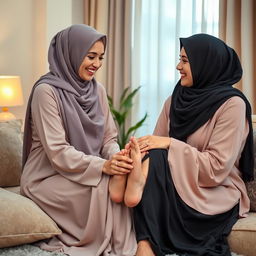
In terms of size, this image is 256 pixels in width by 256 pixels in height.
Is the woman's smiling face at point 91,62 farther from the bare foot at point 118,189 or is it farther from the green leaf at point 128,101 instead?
the green leaf at point 128,101

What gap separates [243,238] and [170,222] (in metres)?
0.31

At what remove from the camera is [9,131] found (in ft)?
8.86

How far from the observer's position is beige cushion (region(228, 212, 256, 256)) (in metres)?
2.09

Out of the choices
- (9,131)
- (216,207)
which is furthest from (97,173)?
(9,131)

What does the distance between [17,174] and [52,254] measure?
77 cm

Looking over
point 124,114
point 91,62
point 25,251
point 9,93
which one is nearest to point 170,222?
point 25,251

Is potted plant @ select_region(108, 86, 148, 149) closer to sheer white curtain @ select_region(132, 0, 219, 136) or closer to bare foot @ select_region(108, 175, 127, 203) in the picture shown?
sheer white curtain @ select_region(132, 0, 219, 136)

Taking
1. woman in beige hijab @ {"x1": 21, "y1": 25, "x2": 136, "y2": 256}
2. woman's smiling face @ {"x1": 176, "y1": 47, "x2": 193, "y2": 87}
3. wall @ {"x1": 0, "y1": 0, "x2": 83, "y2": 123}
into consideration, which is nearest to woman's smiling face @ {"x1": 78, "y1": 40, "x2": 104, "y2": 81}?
woman in beige hijab @ {"x1": 21, "y1": 25, "x2": 136, "y2": 256}

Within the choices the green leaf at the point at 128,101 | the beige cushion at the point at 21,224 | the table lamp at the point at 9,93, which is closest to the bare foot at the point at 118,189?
the beige cushion at the point at 21,224

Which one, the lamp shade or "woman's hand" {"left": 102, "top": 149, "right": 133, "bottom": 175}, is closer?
"woman's hand" {"left": 102, "top": 149, "right": 133, "bottom": 175}

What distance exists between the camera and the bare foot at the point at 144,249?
2.00 m

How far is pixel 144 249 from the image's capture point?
2.02 metres

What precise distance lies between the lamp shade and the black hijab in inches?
86.6

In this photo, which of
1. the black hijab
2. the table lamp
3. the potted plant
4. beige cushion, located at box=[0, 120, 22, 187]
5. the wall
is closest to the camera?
the black hijab
